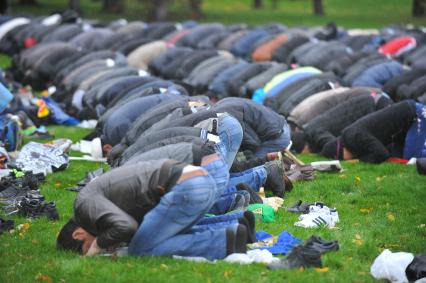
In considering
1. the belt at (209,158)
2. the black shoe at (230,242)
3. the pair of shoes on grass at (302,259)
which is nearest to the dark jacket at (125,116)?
the belt at (209,158)

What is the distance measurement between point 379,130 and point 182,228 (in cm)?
600

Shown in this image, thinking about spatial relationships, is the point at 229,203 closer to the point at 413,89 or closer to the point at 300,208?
the point at 300,208

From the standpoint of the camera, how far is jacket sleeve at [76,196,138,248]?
8.09 metres

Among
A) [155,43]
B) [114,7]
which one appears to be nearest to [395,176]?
[155,43]

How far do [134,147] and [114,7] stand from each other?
1571 inches

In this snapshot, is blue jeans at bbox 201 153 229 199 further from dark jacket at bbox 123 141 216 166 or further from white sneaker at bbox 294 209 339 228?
white sneaker at bbox 294 209 339 228

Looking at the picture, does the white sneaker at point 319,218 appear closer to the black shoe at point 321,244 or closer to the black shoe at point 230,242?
the black shoe at point 321,244

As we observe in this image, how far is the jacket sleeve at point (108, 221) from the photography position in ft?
26.5

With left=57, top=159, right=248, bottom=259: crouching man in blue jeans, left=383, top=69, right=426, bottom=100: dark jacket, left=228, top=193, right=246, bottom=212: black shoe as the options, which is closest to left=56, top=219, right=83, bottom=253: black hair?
left=57, top=159, right=248, bottom=259: crouching man in blue jeans

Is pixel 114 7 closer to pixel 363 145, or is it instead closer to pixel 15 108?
pixel 15 108

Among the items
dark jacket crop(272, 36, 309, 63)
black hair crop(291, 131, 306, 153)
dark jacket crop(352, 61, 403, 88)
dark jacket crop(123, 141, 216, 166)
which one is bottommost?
dark jacket crop(272, 36, 309, 63)

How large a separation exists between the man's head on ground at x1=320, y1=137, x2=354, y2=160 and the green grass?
31067mm

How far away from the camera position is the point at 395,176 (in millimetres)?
12625

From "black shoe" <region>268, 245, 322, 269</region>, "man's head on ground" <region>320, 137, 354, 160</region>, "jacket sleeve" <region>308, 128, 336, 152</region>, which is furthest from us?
"jacket sleeve" <region>308, 128, 336, 152</region>
